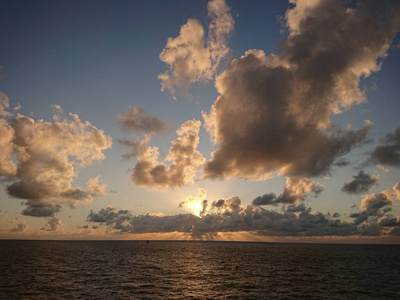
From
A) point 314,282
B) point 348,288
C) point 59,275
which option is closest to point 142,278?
point 59,275

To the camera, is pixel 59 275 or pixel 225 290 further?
pixel 59 275

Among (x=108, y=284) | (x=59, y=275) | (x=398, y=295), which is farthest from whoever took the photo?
(x=59, y=275)

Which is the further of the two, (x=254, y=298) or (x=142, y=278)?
(x=142, y=278)

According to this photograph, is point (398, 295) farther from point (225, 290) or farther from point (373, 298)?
point (225, 290)

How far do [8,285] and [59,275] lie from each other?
42.5ft

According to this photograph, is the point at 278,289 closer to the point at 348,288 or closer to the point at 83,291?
the point at 348,288

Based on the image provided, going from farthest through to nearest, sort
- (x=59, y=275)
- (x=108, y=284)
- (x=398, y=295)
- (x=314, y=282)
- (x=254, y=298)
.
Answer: (x=59, y=275), (x=314, y=282), (x=108, y=284), (x=398, y=295), (x=254, y=298)

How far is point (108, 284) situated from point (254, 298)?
2805 cm

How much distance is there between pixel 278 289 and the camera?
47188 millimetres

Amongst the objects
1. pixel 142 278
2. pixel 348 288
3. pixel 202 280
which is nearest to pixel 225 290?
pixel 202 280

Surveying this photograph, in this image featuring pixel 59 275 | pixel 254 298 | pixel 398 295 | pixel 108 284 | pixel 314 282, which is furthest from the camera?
pixel 59 275

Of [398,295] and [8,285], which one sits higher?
[8,285]

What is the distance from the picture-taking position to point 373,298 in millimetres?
41969

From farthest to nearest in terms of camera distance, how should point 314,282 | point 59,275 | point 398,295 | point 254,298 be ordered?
1. point 59,275
2. point 314,282
3. point 398,295
4. point 254,298
